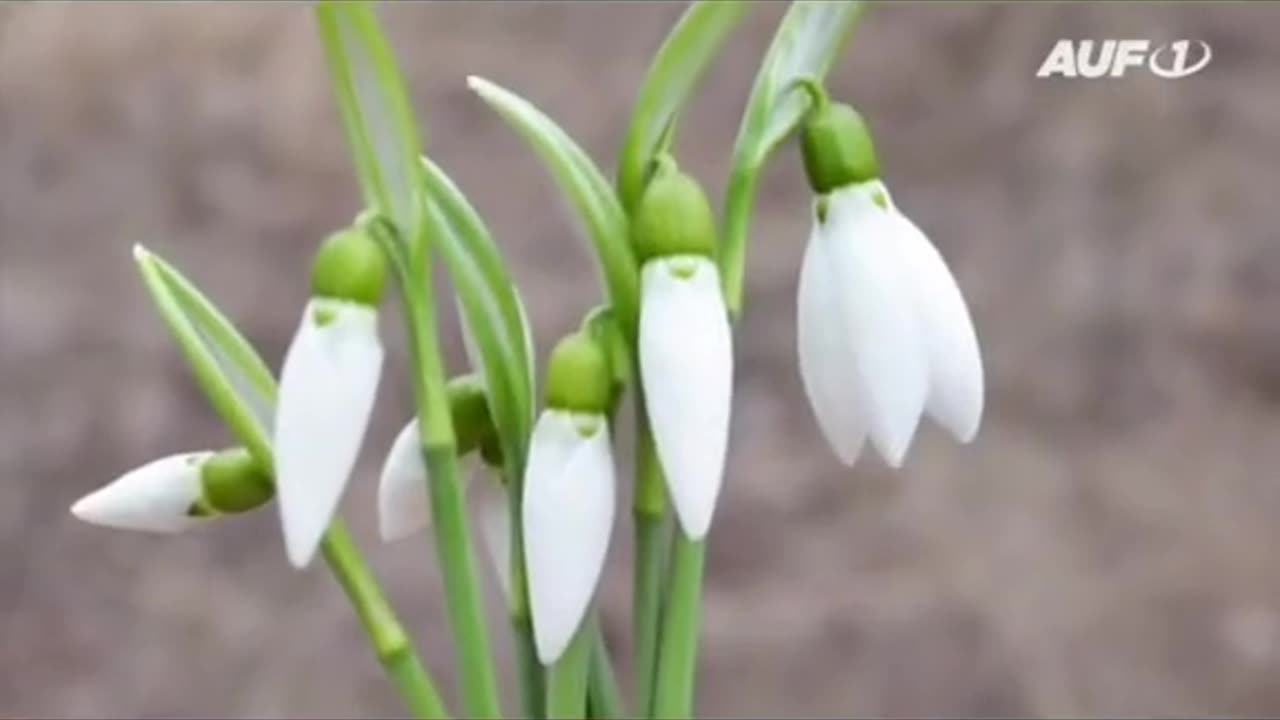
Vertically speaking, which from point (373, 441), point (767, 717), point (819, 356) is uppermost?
point (819, 356)

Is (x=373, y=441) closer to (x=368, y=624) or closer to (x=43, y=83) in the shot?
(x=43, y=83)

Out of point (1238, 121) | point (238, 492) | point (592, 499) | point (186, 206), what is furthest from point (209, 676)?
point (1238, 121)

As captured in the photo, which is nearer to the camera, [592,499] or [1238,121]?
[592,499]

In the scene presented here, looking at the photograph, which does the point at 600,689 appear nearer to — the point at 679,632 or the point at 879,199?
the point at 679,632

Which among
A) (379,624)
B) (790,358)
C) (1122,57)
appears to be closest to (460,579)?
(379,624)

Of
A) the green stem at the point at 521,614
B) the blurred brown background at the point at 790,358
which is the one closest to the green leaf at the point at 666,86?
the green stem at the point at 521,614

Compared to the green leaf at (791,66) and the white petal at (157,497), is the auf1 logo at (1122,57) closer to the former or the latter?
the green leaf at (791,66)

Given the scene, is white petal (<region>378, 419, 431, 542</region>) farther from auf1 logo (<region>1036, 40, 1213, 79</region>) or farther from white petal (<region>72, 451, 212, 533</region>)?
auf1 logo (<region>1036, 40, 1213, 79</region>)
